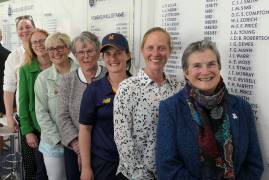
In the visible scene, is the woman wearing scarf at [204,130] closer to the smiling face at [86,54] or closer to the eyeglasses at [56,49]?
the smiling face at [86,54]

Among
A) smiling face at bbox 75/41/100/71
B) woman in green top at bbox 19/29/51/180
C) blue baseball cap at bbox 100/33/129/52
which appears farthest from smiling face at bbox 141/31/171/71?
woman in green top at bbox 19/29/51/180

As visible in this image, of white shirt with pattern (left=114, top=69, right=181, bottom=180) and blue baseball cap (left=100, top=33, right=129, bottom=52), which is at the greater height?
blue baseball cap (left=100, top=33, right=129, bottom=52)

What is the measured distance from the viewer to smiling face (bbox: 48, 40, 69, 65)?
7.24 feet

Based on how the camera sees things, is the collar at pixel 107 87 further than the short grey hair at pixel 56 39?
No

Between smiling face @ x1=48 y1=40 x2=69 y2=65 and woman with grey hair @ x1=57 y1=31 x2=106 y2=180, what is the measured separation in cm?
19

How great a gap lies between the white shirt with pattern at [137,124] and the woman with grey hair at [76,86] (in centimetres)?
48

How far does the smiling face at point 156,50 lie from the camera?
1595mm

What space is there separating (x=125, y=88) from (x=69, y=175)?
2.77ft

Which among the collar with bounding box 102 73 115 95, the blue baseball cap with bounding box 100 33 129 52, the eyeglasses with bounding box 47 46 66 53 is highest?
the blue baseball cap with bounding box 100 33 129 52

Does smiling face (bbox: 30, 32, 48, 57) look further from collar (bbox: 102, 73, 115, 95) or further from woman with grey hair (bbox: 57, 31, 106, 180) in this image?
collar (bbox: 102, 73, 115, 95)

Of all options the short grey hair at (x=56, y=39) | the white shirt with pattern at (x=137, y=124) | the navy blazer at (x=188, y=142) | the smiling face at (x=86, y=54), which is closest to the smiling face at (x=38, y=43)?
the short grey hair at (x=56, y=39)

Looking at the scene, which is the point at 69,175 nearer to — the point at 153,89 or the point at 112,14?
the point at 153,89

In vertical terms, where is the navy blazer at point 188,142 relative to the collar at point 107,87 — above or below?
below

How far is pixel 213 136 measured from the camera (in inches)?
55.6
